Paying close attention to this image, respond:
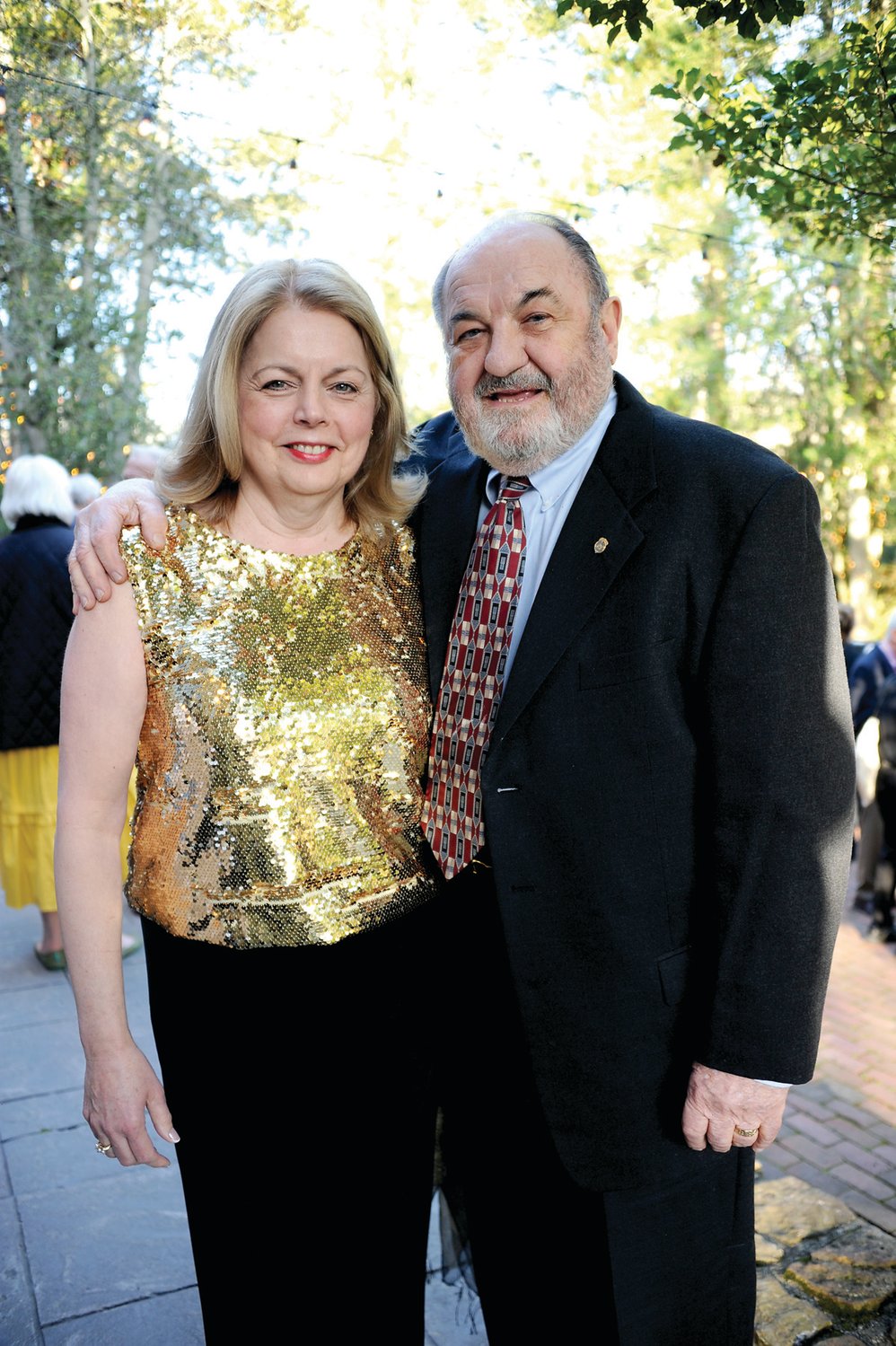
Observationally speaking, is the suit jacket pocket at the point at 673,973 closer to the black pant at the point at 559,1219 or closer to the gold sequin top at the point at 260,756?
the black pant at the point at 559,1219

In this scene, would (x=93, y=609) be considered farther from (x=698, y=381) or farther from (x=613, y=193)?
(x=698, y=381)

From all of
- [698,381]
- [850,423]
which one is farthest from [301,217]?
[850,423]

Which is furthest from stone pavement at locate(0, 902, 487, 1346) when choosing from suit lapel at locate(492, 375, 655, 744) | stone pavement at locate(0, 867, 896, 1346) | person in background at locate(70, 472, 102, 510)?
person in background at locate(70, 472, 102, 510)

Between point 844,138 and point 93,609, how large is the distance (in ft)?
6.50

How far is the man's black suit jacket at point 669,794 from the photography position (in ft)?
5.40

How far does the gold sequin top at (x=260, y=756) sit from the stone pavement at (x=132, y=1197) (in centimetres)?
130

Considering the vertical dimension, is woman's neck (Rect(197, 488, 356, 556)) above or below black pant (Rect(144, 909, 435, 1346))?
above

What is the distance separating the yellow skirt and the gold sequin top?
2881 millimetres

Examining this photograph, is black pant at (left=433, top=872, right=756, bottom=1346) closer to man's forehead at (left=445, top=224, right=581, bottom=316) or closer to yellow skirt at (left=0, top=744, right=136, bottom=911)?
man's forehead at (left=445, top=224, right=581, bottom=316)

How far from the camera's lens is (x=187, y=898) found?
5.87ft

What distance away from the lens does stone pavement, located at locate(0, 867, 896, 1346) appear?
2.45 metres

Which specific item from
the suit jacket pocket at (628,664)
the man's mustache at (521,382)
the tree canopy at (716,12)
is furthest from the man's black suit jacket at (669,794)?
the tree canopy at (716,12)

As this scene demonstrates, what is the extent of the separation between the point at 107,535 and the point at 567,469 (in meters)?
0.85

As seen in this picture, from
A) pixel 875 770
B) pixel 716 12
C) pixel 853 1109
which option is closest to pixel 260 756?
pixel 716 12
